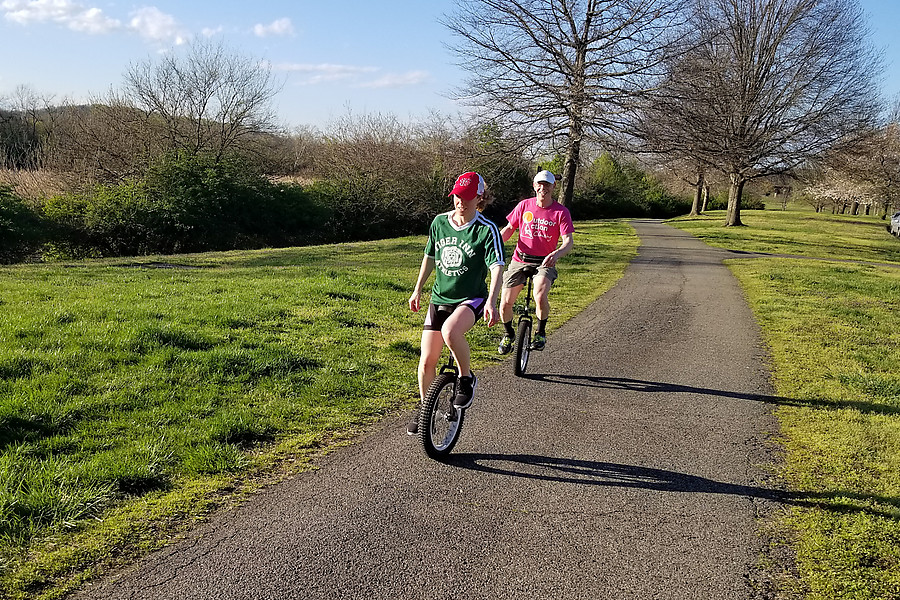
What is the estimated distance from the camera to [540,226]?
6.91m

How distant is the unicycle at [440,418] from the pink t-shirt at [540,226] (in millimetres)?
2476

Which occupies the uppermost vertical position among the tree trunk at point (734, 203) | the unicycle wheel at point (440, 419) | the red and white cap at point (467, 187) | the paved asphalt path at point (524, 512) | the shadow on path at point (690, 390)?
the tree trunk at point (734, 203)

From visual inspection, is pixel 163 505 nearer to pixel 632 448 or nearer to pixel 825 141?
pixel 632 448

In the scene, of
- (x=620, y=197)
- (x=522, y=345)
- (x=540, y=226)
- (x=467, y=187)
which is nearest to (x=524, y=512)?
(x=467, y=187)

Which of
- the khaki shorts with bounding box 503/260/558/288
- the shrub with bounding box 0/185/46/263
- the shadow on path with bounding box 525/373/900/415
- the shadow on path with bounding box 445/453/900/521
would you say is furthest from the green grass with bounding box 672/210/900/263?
the shrub with bounding box 0/185/46/263

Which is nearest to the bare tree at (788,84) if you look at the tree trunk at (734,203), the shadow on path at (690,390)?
the tree trunk at (734,203)

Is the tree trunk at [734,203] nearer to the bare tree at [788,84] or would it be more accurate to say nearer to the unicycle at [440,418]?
the bare tree at [788,84]

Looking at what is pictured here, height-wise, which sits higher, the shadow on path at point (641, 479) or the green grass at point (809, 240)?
the green grass at point (809, 240)

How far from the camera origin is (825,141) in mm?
31953

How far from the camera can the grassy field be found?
345 centimetres

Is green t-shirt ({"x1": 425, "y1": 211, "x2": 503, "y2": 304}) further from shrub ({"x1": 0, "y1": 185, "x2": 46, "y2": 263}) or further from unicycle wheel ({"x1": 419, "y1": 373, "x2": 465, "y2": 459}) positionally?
shrub ({"x1": 0, "y1": 185, "x2": 46, "y2": 263})

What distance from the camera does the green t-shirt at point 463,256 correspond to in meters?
4.55

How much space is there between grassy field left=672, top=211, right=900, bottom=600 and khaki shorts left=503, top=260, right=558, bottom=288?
2.67 m

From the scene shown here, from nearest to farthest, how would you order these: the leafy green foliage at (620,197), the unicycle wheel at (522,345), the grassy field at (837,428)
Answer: the grassy field at (837,428)
the unicycle wheel at (522,345)
the leafy green foliage at (620,197)
